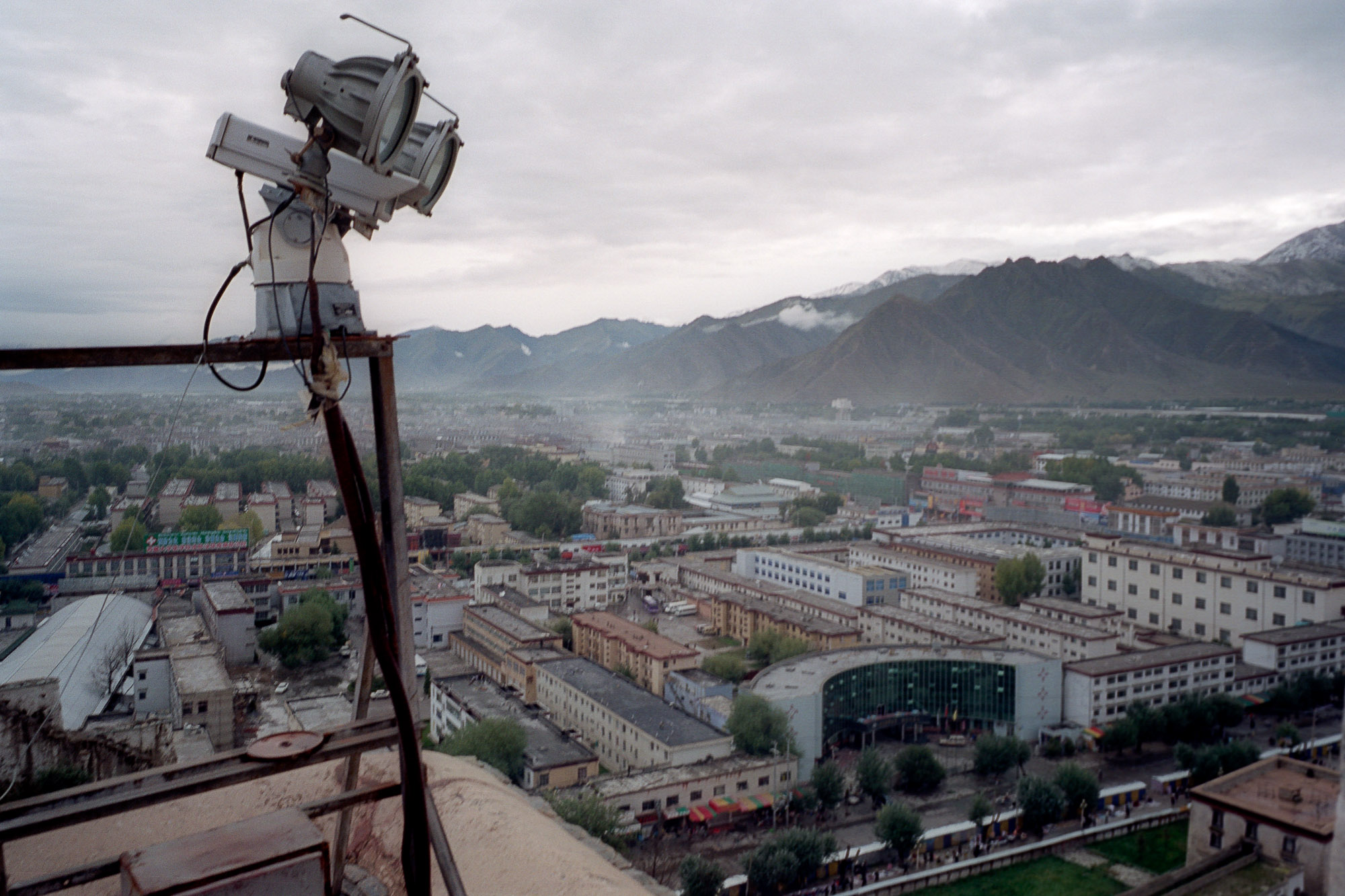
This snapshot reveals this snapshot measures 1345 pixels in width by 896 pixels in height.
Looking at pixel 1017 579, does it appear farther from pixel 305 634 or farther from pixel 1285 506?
pixel 305 634

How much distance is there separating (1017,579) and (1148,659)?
2.30m

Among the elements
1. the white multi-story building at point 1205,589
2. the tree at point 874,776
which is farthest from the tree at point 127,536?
the white multi-story building at point 1205,589

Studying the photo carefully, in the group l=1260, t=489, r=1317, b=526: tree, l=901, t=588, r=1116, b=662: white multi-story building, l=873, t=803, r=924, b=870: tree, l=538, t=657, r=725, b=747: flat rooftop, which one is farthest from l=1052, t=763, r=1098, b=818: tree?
l=1260, t=489, r=1317, b=526: tree

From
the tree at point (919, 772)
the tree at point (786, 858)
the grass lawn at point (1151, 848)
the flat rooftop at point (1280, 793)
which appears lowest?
the grass lawn at point (1151, 848)

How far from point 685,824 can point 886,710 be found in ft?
5.46

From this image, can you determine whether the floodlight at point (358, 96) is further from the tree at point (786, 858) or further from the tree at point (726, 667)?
the tree at point (726, 667)

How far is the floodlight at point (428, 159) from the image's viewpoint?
2.38ft

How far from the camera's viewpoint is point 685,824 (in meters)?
3.76

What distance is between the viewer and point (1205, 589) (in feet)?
21.9

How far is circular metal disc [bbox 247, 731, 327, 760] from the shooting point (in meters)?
0.78

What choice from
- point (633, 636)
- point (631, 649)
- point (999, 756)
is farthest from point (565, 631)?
point (999, 756)

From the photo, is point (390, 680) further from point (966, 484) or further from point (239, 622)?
point (966, 484)

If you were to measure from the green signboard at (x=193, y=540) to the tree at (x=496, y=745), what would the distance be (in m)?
1.67

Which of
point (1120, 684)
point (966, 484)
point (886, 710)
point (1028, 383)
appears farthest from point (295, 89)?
point (1028, 383)
